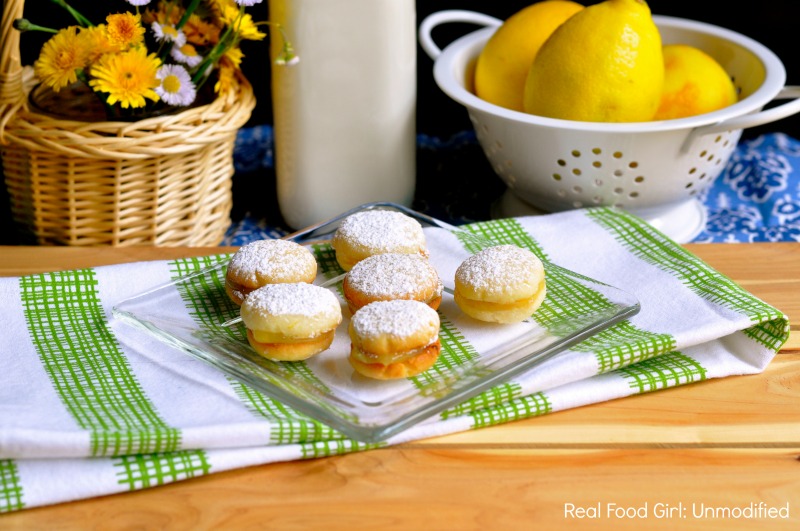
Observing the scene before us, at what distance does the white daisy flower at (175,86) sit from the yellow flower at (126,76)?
20 mm

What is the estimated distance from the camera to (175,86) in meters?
0.84

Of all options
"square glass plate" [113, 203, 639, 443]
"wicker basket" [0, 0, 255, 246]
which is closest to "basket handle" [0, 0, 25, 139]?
"wicker basket" [0, 0, 255, 246]

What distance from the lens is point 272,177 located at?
1.16 meters

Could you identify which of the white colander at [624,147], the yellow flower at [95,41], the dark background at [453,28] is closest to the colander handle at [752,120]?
the white colander at [624,147]

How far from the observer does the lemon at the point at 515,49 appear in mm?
958

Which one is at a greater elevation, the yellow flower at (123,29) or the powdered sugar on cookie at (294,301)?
the yellow flower at (123,29)

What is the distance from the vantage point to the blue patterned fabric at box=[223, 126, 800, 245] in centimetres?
104

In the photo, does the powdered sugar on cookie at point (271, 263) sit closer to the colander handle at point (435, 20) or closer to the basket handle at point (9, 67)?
the basket handle at point (9, 67)

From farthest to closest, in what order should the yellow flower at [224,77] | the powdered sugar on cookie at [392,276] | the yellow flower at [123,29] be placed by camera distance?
the yellow flower at [224,77] → the yellow flower at [123,29] → the powdered sugar on cookie at [392,276]

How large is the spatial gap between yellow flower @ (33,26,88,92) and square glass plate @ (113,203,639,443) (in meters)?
0.22

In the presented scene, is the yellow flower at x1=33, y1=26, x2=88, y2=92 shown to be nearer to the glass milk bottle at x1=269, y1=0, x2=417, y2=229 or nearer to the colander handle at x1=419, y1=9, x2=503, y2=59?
the glass milk bottle at x1=269, y1=0, x2=417, y2=229

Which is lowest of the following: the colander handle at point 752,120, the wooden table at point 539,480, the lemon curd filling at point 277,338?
the wooden table at point 539,480

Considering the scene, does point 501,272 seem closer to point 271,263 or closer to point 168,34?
point 271,263

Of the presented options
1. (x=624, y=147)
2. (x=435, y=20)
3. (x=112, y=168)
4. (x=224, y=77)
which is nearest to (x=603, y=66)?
(x=624, y=147)
